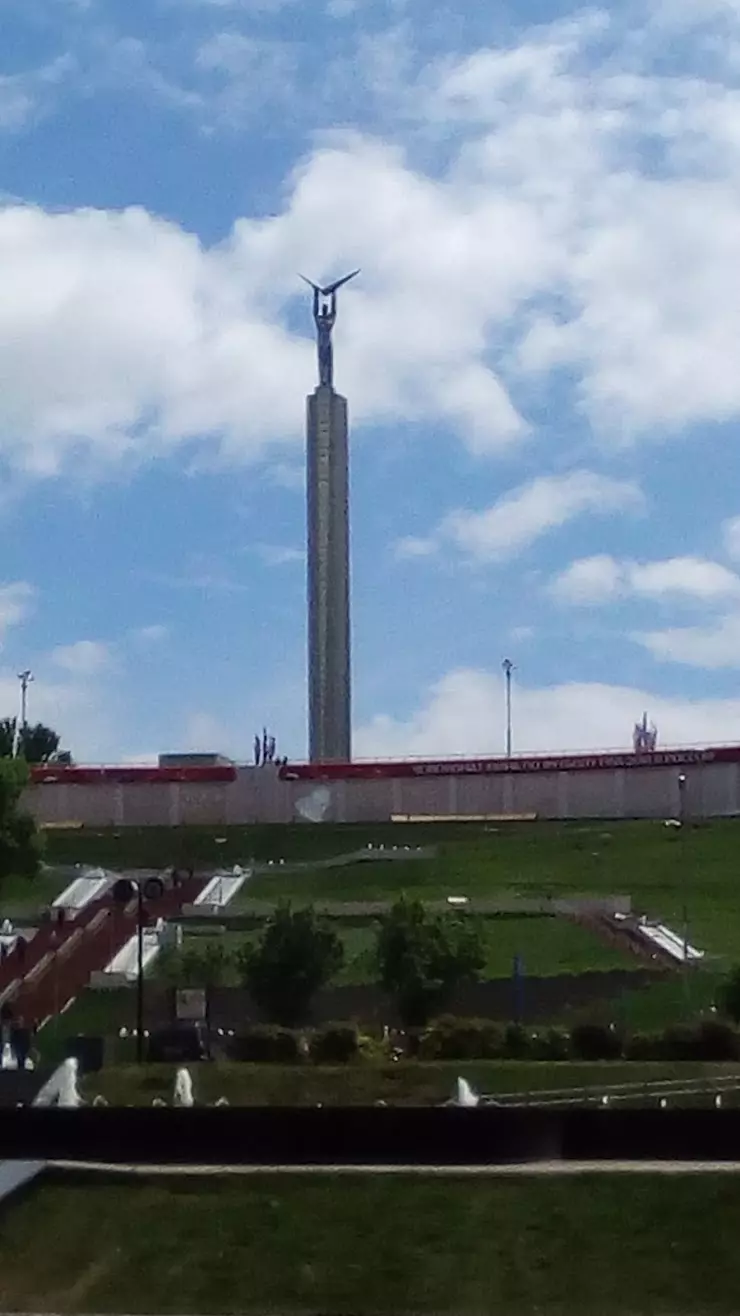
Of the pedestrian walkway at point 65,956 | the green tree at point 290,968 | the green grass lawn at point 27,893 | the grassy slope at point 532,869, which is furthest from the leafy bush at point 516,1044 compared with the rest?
the green grass lawn at point 27,893

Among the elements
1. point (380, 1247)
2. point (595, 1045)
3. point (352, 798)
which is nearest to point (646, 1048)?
point (595, 1045)

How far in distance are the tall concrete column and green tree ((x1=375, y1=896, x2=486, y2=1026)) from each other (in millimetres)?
51830

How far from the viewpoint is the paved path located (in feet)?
43.4

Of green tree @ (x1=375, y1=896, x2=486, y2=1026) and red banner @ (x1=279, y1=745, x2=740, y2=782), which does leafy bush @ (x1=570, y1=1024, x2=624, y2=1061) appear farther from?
red banner @ (x1=279, y1=745, x2=740, y2=782)

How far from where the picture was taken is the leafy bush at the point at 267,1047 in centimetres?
3005

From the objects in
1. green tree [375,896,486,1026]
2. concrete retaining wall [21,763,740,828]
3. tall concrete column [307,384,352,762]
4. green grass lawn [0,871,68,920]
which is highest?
tall concrete column [307,384,352,762]

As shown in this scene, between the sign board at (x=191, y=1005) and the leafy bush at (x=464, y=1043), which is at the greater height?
the sign board at (x=191, y=1005)

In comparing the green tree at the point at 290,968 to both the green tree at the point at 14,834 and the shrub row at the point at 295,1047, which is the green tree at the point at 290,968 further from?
the green tree at the point at 14,834

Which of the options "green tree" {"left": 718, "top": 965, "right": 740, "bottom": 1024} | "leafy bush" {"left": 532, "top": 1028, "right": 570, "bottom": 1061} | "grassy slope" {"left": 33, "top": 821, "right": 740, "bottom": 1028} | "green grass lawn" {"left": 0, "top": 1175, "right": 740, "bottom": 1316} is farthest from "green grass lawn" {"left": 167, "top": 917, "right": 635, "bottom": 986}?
"green grass lawn" {"left": 0, "top": 1175, "right": 740, "bottom": 1316}

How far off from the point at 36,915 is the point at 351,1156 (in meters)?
39.4

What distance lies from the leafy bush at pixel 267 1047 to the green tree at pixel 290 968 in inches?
262

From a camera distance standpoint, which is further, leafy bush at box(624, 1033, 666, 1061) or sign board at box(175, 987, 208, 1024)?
sign board at box(175, 987, 208, 1024)

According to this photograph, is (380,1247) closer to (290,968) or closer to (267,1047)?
(267,1047)

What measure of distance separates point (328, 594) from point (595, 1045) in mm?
62345
